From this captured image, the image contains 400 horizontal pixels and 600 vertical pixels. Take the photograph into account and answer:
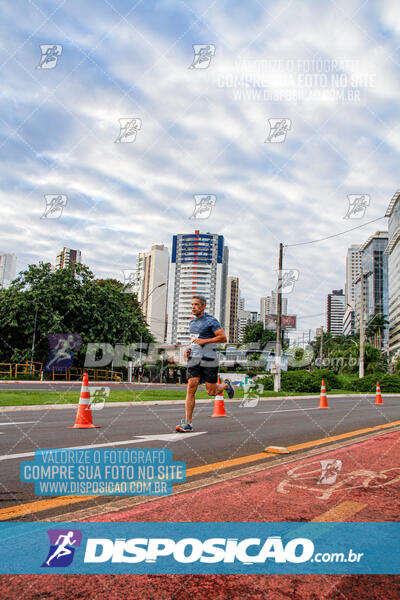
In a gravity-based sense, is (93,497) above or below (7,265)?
below

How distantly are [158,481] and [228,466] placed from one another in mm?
915

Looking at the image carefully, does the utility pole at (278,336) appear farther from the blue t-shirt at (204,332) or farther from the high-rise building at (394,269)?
the high-rise building at (394,269)

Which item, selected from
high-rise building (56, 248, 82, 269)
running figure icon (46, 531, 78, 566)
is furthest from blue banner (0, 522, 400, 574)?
high-rise building (56, 248, 82, 269)

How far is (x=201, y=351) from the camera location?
6.45 metres

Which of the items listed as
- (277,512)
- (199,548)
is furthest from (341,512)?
(199,548)

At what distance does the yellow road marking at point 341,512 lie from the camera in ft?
9.07

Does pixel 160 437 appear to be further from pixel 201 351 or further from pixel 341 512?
pixel 341 512

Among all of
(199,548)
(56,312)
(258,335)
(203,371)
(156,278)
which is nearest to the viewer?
(199,548)

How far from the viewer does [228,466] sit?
4.50 m

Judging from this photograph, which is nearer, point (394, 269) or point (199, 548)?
point (199, 548)

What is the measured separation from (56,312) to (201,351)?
30.2m

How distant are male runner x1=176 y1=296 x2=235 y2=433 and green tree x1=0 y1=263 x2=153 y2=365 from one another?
96.1ft

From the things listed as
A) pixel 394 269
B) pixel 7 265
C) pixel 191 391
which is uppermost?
pixel 394 269

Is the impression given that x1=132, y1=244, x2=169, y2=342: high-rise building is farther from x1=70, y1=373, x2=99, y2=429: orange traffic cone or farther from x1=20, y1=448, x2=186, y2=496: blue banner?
x1=20, y1=448, x2=186, y2=496: blue banner
